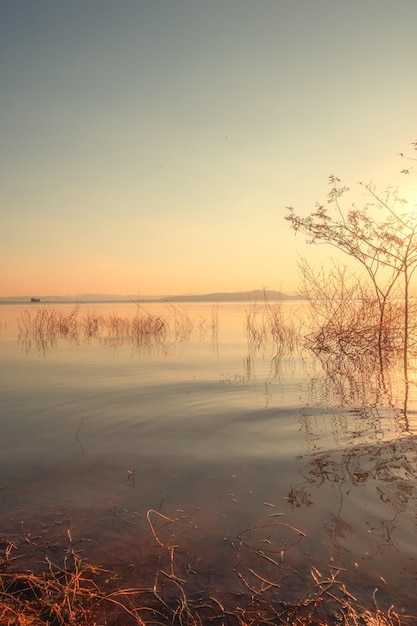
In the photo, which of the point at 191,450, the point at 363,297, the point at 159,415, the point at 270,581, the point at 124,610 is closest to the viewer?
the point at 124,610

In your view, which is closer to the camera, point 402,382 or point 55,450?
point 55,450

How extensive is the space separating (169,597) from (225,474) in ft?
6.39

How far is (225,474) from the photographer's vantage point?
4.52m

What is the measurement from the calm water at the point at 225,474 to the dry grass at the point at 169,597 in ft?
0.28

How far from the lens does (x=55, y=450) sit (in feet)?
17.6

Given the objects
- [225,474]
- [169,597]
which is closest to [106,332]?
[225,474]

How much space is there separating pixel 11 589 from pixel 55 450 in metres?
2.77

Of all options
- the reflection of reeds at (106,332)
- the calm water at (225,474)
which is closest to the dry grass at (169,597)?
the calm water at (225,474)

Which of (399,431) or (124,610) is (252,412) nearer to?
(399,431)

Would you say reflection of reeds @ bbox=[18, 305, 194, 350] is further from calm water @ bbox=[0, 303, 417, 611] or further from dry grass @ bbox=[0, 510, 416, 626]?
dry grass @ bbox=[0, 510, 416, 626]

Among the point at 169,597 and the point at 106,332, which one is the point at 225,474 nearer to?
the point at 169,597

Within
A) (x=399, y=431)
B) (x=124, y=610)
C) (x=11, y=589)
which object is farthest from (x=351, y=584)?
(x=399, y=431)

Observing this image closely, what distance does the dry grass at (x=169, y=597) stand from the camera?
94.4 inches

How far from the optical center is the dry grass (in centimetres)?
240
